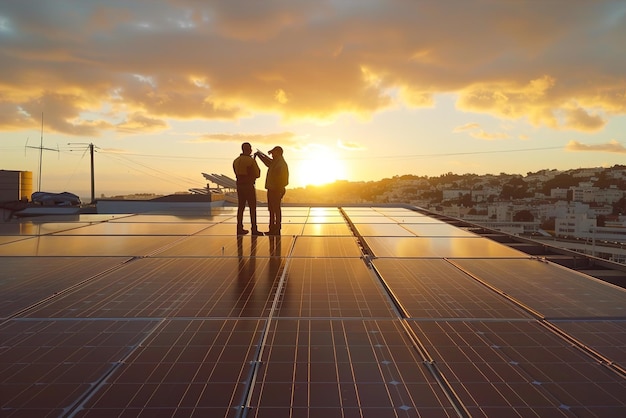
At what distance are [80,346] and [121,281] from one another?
2018mm

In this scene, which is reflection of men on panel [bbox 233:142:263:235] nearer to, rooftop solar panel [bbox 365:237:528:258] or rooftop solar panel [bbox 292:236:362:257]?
rooftop solar panel [bbox 292:236:362:257]

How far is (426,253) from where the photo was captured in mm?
6965

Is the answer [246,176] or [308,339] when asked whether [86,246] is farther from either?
[308,339]

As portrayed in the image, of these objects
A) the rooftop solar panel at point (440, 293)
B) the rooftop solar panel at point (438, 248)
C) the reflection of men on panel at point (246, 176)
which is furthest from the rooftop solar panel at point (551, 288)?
the reflection of men on panel at point (246, 176)

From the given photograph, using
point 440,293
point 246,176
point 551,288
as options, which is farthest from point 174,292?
point 246,176

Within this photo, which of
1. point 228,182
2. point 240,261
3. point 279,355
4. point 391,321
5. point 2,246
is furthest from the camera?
point 228,182

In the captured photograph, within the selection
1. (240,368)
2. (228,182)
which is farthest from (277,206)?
(228,182)

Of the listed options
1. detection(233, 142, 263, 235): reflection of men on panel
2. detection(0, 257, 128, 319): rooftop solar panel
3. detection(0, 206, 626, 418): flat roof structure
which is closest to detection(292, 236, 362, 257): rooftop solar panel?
detection(0, 206, 626, 418): flat roof structure

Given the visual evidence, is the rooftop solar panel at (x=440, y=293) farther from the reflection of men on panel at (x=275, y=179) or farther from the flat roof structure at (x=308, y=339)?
the reflection of men on panel at (x=275, y=179)

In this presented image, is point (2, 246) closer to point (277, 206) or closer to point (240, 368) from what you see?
point (277, 206)

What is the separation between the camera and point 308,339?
10.6 feet

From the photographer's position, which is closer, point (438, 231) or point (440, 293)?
point (440, 293)

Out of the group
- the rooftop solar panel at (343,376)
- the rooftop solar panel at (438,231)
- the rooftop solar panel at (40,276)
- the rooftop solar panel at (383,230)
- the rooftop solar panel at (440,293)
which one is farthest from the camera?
Result: the rooftop solar panel at (438,231)

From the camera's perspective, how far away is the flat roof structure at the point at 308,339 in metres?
2.35
